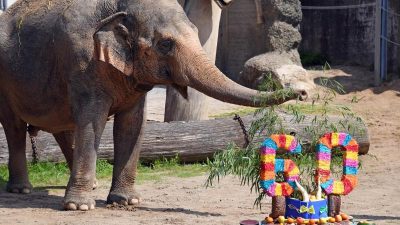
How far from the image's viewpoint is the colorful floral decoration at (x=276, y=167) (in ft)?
22.9

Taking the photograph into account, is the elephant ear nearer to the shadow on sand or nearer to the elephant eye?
the elephant eye

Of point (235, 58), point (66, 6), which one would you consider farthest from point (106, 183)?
point (235, 58)

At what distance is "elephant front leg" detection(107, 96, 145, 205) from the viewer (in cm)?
880

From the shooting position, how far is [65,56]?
27.8ft

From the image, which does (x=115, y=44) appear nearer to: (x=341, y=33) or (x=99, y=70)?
(x=99, y=70)

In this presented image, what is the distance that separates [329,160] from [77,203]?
2364mm

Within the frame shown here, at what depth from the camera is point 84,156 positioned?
332 inches

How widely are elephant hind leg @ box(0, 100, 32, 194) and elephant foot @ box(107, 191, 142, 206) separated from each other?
105 centimetres

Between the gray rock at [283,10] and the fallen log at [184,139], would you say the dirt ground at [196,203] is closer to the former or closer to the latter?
the fallen log at [184,139]

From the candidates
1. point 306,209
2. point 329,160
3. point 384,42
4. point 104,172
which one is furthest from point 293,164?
point 384,42

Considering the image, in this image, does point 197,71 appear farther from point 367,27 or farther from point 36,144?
point 367,27

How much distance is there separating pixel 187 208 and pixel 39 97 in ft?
5.57

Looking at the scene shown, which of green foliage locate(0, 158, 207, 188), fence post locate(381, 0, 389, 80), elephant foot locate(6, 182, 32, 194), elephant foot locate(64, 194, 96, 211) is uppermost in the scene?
fence post locate(381, 0, 389, 80)

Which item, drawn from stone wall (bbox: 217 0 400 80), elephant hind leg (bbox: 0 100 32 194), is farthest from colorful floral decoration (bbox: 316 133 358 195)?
stone wall (bbox: 217 0 400 80)
